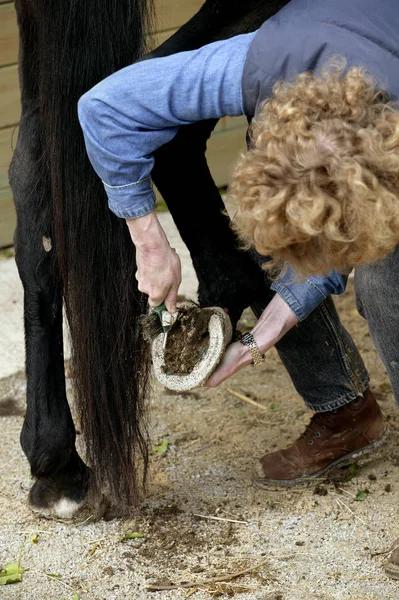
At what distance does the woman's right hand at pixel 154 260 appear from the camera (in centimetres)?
154

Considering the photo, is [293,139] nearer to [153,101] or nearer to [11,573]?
[153,101]

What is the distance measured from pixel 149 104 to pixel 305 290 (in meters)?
0.48

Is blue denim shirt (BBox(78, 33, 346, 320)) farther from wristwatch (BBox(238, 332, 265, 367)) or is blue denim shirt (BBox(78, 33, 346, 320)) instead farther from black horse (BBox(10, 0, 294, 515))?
wristwatch (BBox(238, 332, 265, 367))

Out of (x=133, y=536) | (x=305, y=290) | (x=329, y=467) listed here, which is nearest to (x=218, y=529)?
(x=133, y=536)

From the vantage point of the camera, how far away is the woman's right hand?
1.54 metres

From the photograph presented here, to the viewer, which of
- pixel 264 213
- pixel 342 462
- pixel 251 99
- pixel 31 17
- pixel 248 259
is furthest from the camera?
pixel 342 462

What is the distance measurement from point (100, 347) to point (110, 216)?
0.25 metres

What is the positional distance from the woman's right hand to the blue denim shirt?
0.22 feet

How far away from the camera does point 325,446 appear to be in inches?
82.5

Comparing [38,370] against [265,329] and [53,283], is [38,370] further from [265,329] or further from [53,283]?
[265,329]

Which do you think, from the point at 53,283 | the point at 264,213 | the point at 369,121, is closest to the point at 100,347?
the point at 53,283

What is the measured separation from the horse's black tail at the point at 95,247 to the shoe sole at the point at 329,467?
1.18ft

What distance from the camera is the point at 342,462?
2121 mm

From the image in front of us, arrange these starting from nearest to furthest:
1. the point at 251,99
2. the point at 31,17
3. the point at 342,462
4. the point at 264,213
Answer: the point at 264,213, the point at 251,99, the point at 31,17, the point at 342,462
